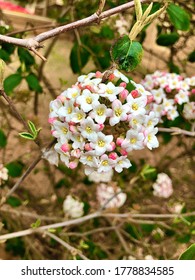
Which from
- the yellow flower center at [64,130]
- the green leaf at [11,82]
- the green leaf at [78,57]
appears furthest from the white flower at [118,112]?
the green leaf at [78,57]

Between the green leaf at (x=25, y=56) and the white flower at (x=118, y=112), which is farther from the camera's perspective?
the green leaf at (x=25, y=56)

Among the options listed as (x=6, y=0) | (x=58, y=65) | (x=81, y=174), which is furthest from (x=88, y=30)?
(x=6, y=0)

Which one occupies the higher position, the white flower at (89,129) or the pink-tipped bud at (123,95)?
the pink-tipped bud at (123,95)

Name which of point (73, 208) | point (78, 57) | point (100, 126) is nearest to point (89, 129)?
point (100, 126)

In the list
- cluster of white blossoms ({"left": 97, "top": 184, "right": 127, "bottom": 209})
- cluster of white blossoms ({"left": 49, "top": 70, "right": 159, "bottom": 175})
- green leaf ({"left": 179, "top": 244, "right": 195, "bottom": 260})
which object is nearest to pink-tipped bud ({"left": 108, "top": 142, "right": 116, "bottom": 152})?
cluster of white blossoms ({"left": 49, "top": 70, "right": 159, "bottom": 175})

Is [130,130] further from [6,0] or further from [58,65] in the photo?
[6,0]

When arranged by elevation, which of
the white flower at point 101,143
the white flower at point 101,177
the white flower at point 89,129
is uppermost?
the white flower at point 89,129

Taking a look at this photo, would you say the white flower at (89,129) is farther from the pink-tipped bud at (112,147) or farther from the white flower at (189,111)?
the white flower at (189,111)
